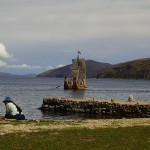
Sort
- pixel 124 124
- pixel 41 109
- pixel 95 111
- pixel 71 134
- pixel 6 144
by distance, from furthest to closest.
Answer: pixel 41 109
pixel 95 111
pixel 124 124
pixel 71 134
pixel 6 144

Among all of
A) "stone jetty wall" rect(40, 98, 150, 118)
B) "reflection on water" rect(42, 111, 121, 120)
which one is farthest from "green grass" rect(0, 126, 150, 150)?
"reflection on water" rect(42, 111, 121, 120)

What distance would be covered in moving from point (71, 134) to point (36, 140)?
2.27 m

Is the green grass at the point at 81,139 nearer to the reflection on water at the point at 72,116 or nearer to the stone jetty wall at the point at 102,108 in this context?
the stone jetty wall at the point at 102,108

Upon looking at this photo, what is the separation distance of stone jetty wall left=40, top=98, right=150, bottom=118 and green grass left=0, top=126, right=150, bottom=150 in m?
30.1

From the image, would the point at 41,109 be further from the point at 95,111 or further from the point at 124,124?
the point at 124,124

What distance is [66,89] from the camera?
148 meters

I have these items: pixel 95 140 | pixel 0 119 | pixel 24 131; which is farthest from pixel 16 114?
pixel 95 140

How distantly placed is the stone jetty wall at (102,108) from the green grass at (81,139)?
30148 millimetres

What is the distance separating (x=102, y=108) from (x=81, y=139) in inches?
1465

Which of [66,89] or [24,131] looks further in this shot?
[66,89]

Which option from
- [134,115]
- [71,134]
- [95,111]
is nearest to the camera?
[71,134]

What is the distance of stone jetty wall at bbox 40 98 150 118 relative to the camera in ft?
178

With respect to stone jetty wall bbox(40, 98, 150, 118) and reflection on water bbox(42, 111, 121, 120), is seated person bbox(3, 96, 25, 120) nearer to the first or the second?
reflection on water bbox(42, 111, 121, 120)

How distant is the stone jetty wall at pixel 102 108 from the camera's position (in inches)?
2139
